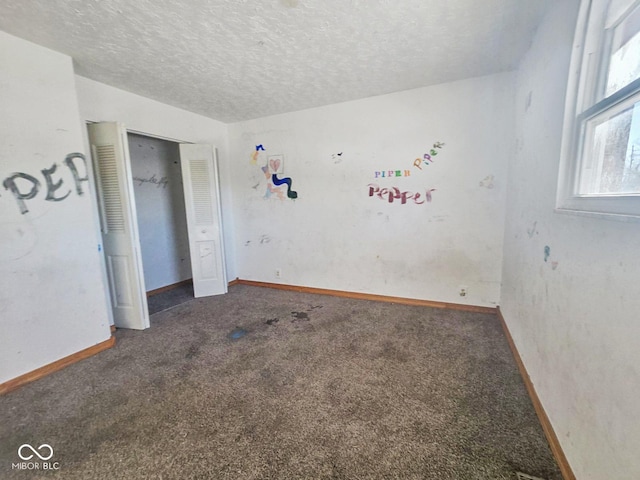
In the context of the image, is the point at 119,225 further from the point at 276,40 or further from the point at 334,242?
the point at 334,242

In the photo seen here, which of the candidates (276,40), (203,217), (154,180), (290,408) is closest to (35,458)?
(290,408)

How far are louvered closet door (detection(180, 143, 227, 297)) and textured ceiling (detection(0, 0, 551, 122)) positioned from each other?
0.82m

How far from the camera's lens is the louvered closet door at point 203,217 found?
343cm

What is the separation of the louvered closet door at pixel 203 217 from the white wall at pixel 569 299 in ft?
11.1

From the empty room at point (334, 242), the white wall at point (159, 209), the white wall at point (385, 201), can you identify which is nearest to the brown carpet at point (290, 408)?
the empty room at point (334, 242)

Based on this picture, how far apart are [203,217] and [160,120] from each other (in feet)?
4.04

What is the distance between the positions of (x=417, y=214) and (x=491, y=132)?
107 cm

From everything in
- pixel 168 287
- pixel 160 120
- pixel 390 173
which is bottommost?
pixel 168 287

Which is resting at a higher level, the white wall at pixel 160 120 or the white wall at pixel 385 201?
the white wall at pixel 160 120

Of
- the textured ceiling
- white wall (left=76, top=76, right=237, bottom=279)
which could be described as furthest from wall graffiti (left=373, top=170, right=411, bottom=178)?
white wall (left=76, top=76, right=237, bottom=279)

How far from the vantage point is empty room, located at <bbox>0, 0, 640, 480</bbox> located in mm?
1218

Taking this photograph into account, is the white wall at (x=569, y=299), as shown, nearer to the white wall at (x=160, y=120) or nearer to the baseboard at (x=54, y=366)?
the baseboard at (x=54, y=366)

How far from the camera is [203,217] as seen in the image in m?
3.55

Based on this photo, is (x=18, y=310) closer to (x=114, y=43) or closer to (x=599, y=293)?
(x=114, y=43)
